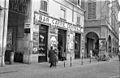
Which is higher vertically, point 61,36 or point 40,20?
point 40,20

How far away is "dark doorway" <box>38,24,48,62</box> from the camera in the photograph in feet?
59.3

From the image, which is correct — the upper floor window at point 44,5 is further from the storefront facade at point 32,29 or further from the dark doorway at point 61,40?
the dark doorway at point 61,40

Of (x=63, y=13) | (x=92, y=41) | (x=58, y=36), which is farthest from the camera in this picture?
(x=92, y=41)

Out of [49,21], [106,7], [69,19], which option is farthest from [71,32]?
[106,7]

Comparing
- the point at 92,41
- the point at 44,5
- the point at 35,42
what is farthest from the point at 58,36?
the point at 92,41

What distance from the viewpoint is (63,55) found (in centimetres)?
2114

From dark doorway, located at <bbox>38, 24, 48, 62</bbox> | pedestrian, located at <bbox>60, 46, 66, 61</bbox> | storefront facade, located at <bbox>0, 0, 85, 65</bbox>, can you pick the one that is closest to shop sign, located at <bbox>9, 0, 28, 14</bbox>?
storefront facade, located at <bbox>0, 0, 85, 65</bbox>

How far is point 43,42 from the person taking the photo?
18.6m

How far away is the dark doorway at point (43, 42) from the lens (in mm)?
18078

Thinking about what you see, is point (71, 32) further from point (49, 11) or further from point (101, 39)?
point (101, 39)

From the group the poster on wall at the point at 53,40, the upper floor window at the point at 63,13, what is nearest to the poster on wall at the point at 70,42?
the upper floor window at the point at 63,13

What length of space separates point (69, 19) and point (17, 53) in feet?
30.6

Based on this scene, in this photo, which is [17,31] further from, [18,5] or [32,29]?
[18,5]

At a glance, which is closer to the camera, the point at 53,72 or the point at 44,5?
the point at 53,72
